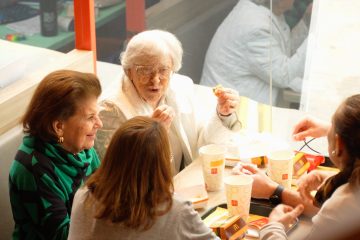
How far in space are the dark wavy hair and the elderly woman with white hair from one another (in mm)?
802

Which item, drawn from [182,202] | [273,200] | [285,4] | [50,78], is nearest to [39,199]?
[50,78]

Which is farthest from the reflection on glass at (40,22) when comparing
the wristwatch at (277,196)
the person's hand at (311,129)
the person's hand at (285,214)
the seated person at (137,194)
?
the seated person at (137,194)

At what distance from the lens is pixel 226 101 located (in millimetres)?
2068

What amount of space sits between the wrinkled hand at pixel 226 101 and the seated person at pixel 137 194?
0.91 m

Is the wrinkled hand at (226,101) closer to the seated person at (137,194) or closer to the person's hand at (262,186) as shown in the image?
the person's hand at (262,186)

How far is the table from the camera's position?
1.50m

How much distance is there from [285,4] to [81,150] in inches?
63.1

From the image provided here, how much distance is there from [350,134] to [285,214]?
364mm

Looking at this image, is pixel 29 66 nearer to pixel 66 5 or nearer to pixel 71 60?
pixel 71 60

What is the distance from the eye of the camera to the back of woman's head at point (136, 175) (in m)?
1.14

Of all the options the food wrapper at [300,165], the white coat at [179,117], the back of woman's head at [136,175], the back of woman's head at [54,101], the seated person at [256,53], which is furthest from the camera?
the seated person at [256,53]

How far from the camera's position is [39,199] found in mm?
1607

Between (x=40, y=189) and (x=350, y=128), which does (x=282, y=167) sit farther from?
(x=40, y=189)

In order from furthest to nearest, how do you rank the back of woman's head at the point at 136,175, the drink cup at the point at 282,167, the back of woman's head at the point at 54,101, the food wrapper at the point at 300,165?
the food wrapper at the point at 300,165 → the drink cup at the point at 282,167 → the back of woman's head at the point at 54,101 → the back of woman's head at the point at 136,175
